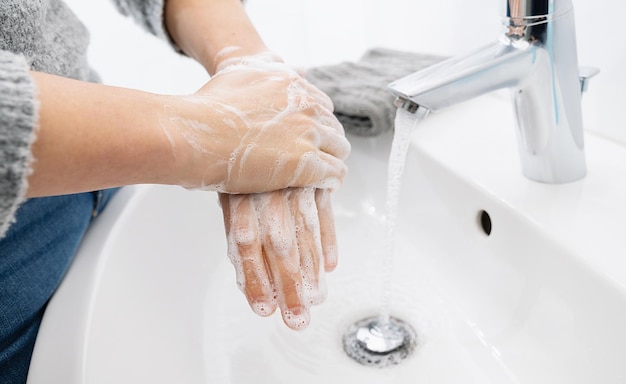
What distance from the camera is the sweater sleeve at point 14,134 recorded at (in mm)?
280

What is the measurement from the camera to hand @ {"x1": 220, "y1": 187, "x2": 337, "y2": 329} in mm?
427

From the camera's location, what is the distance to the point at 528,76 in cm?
48

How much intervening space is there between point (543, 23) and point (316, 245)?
0.85ft

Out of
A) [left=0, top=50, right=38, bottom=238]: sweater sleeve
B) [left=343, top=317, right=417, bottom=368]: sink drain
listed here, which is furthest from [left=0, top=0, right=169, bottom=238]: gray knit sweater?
[left=343, top=317, right=417, bottom=368]: sink drain

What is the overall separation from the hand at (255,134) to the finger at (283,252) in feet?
0.05

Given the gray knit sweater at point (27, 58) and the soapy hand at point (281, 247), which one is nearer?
the gray knit sweater at point (27, 58)

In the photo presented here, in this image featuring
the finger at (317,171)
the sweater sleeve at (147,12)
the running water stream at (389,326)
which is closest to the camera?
the finger at (317,171)

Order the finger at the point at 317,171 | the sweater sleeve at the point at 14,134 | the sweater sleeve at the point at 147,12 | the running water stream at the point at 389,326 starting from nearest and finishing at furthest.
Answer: the sweater sleeve at the point at 14,134
the finger at the point at 317,171
the running water stream at the point at 389,326
the sweater sleeve at the point at 147,12

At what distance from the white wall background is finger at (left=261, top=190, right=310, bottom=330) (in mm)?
354

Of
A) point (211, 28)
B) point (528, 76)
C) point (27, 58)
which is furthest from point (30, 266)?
point (528, 76)

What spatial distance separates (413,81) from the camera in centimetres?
47

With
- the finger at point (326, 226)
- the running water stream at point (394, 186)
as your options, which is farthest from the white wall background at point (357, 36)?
the finger at point (326, 226)

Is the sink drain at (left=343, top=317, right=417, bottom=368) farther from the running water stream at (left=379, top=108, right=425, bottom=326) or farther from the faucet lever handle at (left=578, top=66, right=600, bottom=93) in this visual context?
the faucet lever handle at (left=578, top=66, right=600, bottom=93)

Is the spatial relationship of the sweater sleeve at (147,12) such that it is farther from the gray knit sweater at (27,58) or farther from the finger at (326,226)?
the finger at (326,226)
